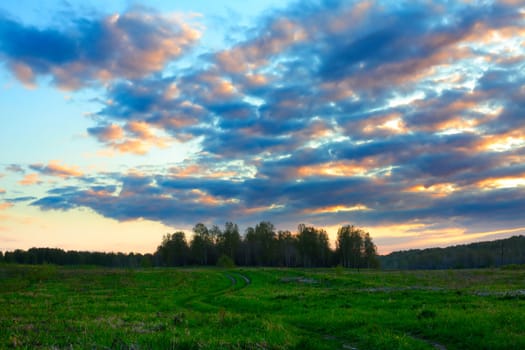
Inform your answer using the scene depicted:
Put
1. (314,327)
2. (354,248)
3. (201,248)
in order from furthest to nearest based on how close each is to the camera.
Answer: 1. (201,248)
2. (354,248)
3. (314,327)

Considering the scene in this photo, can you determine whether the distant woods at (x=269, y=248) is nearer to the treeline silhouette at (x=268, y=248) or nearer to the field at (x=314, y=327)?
the treeline silhouette at (x=268, y=248)

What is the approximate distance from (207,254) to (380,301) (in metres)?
157

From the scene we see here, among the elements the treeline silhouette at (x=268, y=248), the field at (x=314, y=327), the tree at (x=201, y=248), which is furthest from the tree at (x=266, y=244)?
the field at (x=314, y=327)

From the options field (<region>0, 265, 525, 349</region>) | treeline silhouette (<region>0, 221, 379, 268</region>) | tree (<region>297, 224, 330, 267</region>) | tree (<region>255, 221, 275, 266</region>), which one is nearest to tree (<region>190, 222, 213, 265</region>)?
treeline silhouette (<region>0, 221, 379, 268</region>)

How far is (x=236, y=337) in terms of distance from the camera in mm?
17531

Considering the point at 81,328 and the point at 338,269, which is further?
the point at 338,269

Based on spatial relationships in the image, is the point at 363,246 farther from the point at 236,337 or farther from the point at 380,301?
the point at 236,337

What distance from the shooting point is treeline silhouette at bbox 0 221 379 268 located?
6590 inches

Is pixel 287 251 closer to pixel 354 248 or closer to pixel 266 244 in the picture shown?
pixel 266 244

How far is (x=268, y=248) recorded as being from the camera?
6959 inches

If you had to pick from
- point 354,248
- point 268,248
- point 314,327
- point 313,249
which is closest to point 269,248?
point 268,248

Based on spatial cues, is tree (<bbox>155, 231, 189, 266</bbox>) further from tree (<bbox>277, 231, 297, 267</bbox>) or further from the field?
the field

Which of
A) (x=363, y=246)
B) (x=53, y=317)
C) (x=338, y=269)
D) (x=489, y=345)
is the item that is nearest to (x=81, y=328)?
(x=53, y=317)

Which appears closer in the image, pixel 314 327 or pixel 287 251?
pixel 314 327
